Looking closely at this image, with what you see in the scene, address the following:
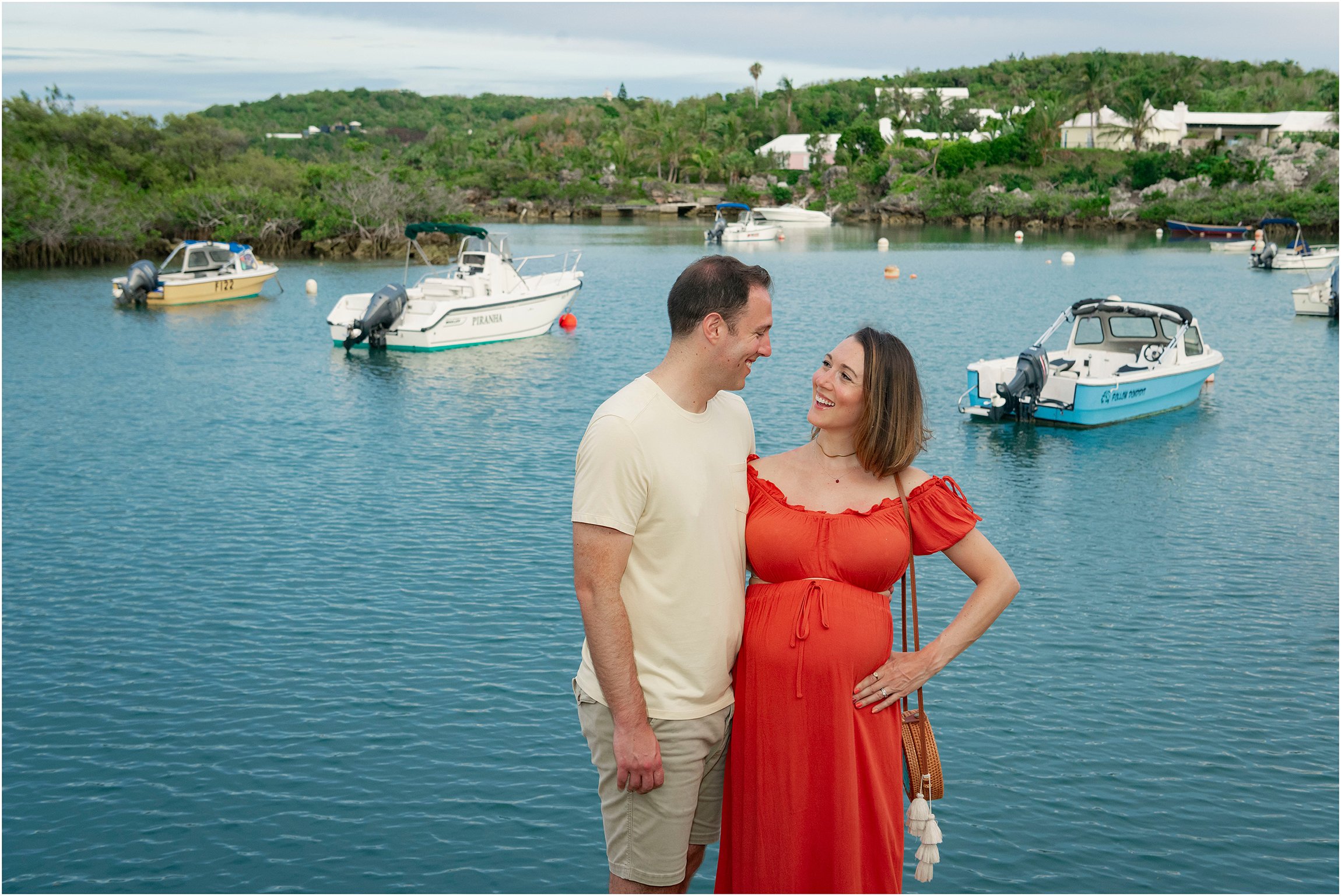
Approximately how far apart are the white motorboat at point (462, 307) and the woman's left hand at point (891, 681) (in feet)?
77.1

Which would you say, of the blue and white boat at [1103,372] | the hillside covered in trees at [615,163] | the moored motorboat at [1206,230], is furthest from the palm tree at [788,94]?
the blue and white boat at [1103,372]

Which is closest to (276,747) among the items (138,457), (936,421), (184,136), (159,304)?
(138,457)

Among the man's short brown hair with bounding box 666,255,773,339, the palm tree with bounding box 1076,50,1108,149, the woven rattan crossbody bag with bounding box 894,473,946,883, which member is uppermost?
the palm tree with bounding box 1076,50,1108,149

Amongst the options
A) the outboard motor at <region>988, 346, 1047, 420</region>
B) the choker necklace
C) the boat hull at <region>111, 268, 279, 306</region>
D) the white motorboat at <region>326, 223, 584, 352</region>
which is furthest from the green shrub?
the choker necklace

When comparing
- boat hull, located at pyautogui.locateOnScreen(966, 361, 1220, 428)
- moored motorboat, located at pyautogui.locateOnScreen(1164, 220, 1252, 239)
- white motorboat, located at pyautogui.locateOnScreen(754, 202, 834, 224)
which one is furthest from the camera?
white motorboat, located at pyautogui.locateOnScreen(754, 202, 834, 224)

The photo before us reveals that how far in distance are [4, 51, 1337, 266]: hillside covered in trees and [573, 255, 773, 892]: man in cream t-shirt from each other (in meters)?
50.1

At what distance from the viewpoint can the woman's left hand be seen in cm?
342

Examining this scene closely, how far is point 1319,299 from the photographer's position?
31.9m

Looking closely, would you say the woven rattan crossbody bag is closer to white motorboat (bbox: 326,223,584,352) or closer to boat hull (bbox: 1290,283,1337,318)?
white motorboat (bbox: 326,223,584,352)

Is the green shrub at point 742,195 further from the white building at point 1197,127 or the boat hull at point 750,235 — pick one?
the boat hull at point 750,235

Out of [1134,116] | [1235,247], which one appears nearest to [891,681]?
[1235,247]

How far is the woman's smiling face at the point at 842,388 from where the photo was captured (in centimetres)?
351

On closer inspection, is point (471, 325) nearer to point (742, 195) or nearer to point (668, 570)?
point (668, 570)

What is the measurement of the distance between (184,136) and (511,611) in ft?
201
